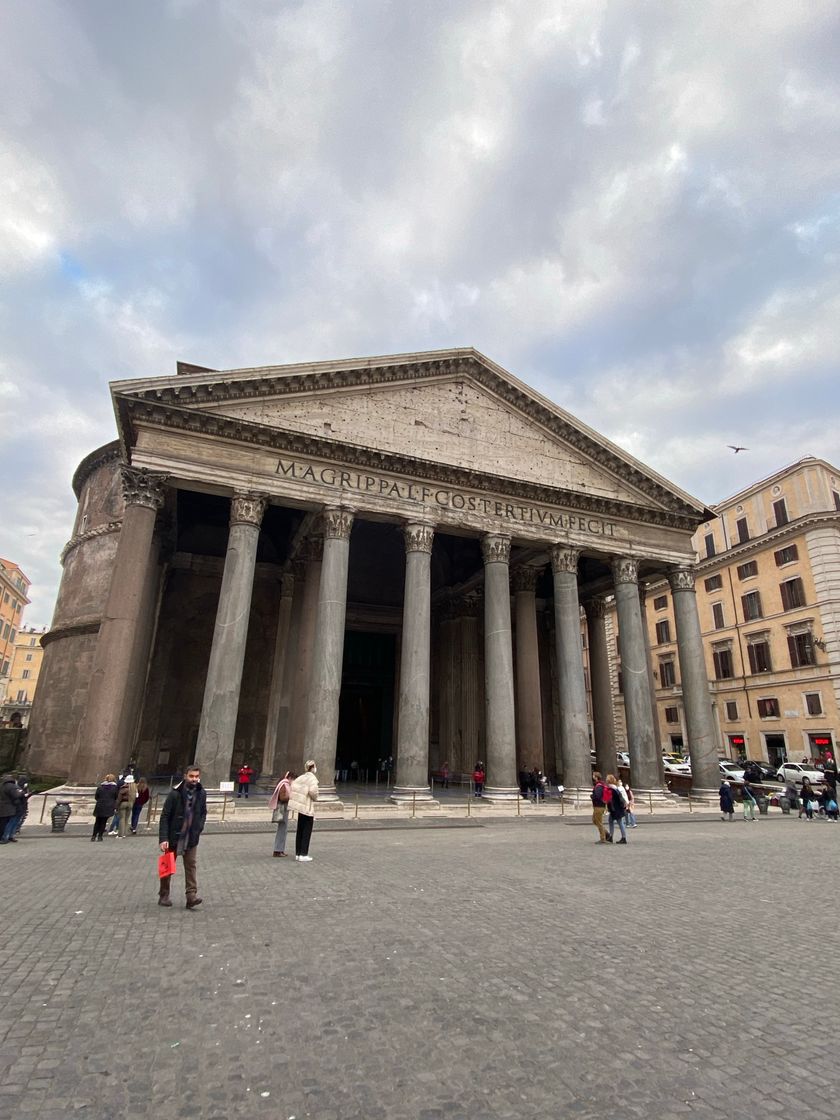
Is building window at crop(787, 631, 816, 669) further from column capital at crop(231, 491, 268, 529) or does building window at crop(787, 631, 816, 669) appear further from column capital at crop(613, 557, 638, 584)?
column capital at crop(231, 491, 268, 529)

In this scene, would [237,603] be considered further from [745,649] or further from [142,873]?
[745,649]

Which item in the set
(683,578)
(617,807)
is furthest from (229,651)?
(683,578)

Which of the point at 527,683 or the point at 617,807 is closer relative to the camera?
the point at 617,807

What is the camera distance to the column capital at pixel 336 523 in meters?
17.8

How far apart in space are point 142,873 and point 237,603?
8849 mm

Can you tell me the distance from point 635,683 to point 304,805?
14.8 m

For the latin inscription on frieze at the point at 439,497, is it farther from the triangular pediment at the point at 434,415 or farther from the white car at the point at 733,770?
the white car at the point at 733,770

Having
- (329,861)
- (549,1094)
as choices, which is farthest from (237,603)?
(549,1094)

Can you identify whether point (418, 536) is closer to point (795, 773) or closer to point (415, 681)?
point (415, 681)

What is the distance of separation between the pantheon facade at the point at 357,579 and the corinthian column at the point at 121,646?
54mm

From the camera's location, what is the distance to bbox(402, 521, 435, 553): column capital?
18.8m

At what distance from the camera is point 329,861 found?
29.9ft

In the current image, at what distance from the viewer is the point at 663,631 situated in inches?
1665

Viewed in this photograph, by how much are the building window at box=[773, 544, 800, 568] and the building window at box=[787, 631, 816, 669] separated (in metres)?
4.15
